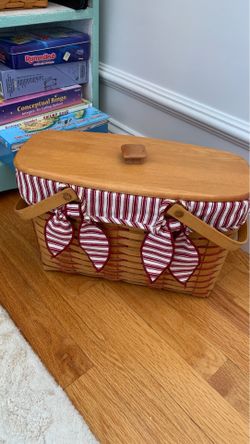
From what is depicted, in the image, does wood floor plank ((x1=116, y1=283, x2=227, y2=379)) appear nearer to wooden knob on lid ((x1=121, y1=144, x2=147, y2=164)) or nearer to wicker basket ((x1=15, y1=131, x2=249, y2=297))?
wicker basket ((x1=15, y1=131, x2=249, y2=297))

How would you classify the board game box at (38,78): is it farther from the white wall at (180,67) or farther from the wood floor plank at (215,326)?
the wood floor plank at (215,326)

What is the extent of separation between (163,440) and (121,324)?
0.20 metres

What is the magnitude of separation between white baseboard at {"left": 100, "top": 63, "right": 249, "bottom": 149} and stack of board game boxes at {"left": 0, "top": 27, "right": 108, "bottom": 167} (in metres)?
0.08

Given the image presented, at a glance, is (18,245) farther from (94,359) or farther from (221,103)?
(221,103)

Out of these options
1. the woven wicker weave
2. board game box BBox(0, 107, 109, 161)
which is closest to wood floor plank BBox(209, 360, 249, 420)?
the woven wicker weave

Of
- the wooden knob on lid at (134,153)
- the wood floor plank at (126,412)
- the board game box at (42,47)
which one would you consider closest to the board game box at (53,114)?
the board game box at (42,47)

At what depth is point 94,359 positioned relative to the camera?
0.60m

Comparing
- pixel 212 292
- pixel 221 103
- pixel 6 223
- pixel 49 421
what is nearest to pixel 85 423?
pixel 49 421

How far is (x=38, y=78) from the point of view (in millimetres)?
802

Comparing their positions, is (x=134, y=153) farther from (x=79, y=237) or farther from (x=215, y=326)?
(x=215, y=326)

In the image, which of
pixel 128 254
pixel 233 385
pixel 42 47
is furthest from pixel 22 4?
pixel 233 385

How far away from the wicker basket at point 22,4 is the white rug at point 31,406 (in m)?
0.63

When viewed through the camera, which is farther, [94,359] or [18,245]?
[18,245]

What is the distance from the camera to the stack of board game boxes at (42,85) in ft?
2.50
